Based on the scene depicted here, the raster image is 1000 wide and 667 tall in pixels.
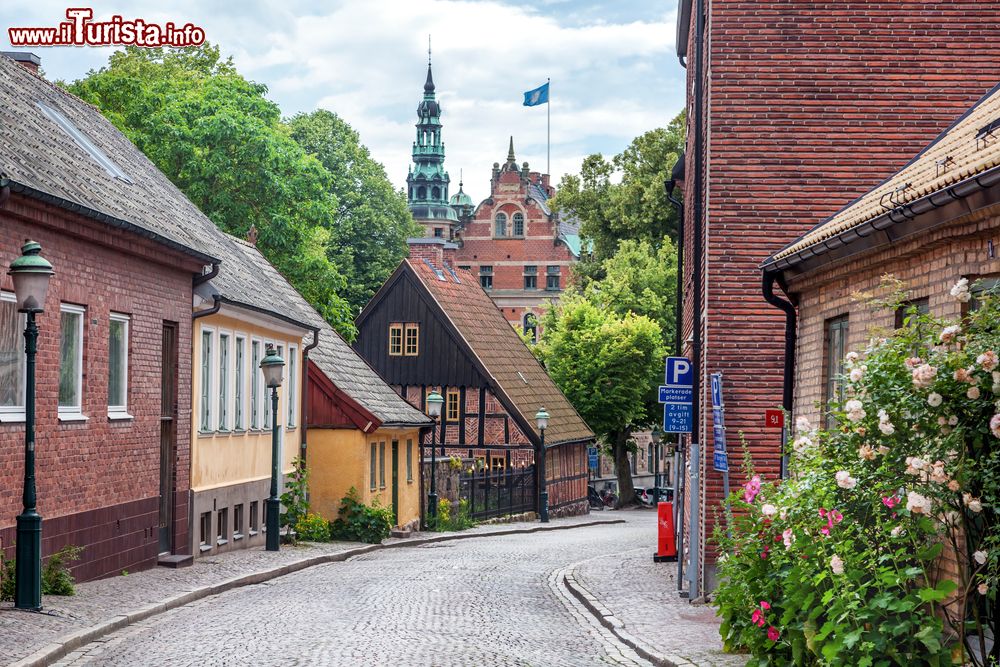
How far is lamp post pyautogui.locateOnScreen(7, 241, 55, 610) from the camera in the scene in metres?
13.9

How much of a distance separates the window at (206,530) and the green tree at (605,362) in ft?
120

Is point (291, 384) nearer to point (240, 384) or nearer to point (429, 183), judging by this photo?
point (240, 384)

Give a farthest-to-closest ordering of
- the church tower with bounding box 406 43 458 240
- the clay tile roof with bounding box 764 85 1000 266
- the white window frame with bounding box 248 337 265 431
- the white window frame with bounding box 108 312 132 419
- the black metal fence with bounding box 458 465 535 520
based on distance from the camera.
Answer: the church tower with bounding box 406 43 458 240 → the black metal fence with bounding box 458 465 535 520 → the white window frame with bounding box 248 337 265 431 → the white window frame with bounding box 108 312 132 419 → the clay tile roof with bounding box 764 85 1000 266

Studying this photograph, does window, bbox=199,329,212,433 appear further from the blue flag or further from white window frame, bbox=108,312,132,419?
the blue flag

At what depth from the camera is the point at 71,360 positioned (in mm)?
17641

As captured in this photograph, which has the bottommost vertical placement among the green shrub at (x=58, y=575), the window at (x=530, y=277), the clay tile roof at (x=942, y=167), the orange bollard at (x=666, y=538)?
the orange bollard at (x=666, y=538)

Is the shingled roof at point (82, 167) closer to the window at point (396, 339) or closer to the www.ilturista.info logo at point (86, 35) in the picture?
the www.ilturista.info logo at point (86, 35)

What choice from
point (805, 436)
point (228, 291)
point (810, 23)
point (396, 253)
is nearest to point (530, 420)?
point (396, 253)

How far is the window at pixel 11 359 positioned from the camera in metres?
15.6

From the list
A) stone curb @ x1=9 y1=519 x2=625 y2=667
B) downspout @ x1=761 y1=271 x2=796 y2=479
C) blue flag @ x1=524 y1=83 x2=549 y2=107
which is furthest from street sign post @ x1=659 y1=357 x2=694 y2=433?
blue flag @ x1=524 y1=83 x2=549 y2=107

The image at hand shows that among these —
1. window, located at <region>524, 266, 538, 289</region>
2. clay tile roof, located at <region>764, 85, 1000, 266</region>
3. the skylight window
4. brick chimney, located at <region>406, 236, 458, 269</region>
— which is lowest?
clay tile roof, located at <region>764, 85, 1000, 266</region>

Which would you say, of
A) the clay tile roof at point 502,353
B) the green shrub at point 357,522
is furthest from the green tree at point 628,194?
the green shrub at point 357,522

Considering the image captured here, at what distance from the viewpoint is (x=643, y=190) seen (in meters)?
61.4

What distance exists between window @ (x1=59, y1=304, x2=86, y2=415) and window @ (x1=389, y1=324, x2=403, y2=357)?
34100 mm
